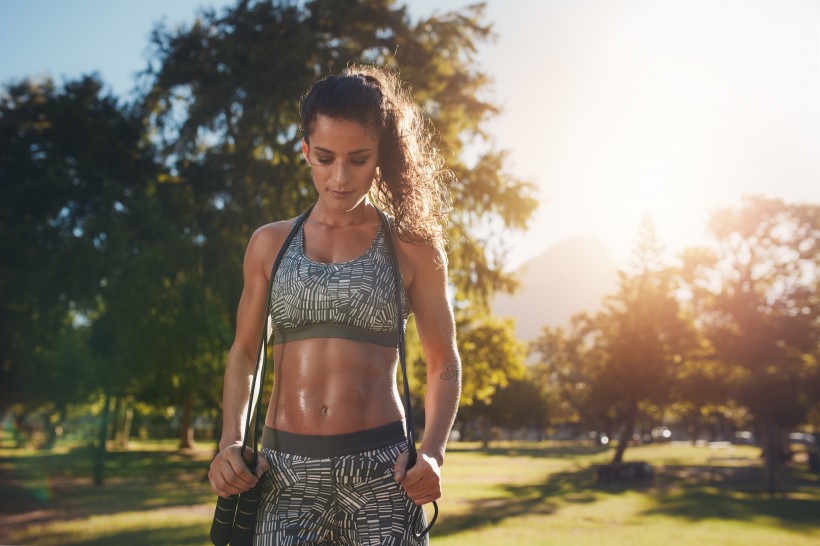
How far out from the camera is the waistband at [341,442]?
2363 millimetres

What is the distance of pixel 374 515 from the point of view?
235 centimetres

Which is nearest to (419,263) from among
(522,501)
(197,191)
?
(197,191)

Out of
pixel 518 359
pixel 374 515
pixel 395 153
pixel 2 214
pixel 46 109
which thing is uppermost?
pixel 46 109

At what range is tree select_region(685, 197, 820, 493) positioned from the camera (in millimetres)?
31062

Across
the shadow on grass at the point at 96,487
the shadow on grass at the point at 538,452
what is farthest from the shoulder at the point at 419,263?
the shadow on grass at the point at 538,452

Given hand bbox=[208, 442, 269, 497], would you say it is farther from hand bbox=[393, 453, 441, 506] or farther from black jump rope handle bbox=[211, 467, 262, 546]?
hand bbox=[393, 453, 441, 506]

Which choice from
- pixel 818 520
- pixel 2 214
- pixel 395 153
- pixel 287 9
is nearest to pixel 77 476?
pixel 2 214

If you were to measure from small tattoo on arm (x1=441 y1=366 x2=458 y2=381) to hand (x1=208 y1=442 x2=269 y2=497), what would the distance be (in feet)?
2.03

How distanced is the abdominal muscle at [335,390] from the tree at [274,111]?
1507 centimetres

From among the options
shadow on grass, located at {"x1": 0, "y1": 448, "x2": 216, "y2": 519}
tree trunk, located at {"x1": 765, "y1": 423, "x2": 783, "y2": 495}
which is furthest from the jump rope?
tree trunk, located at {"x1": 765, "y1": 423, "x2": 783, "y2": 495}

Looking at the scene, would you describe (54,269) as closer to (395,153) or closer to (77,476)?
(77,476)

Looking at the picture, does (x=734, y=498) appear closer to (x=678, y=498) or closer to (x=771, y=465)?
(x=678, y=498)

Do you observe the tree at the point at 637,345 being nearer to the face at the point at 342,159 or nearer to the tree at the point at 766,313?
the tree at the point at 766,313

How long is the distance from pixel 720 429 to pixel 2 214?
99754mm
